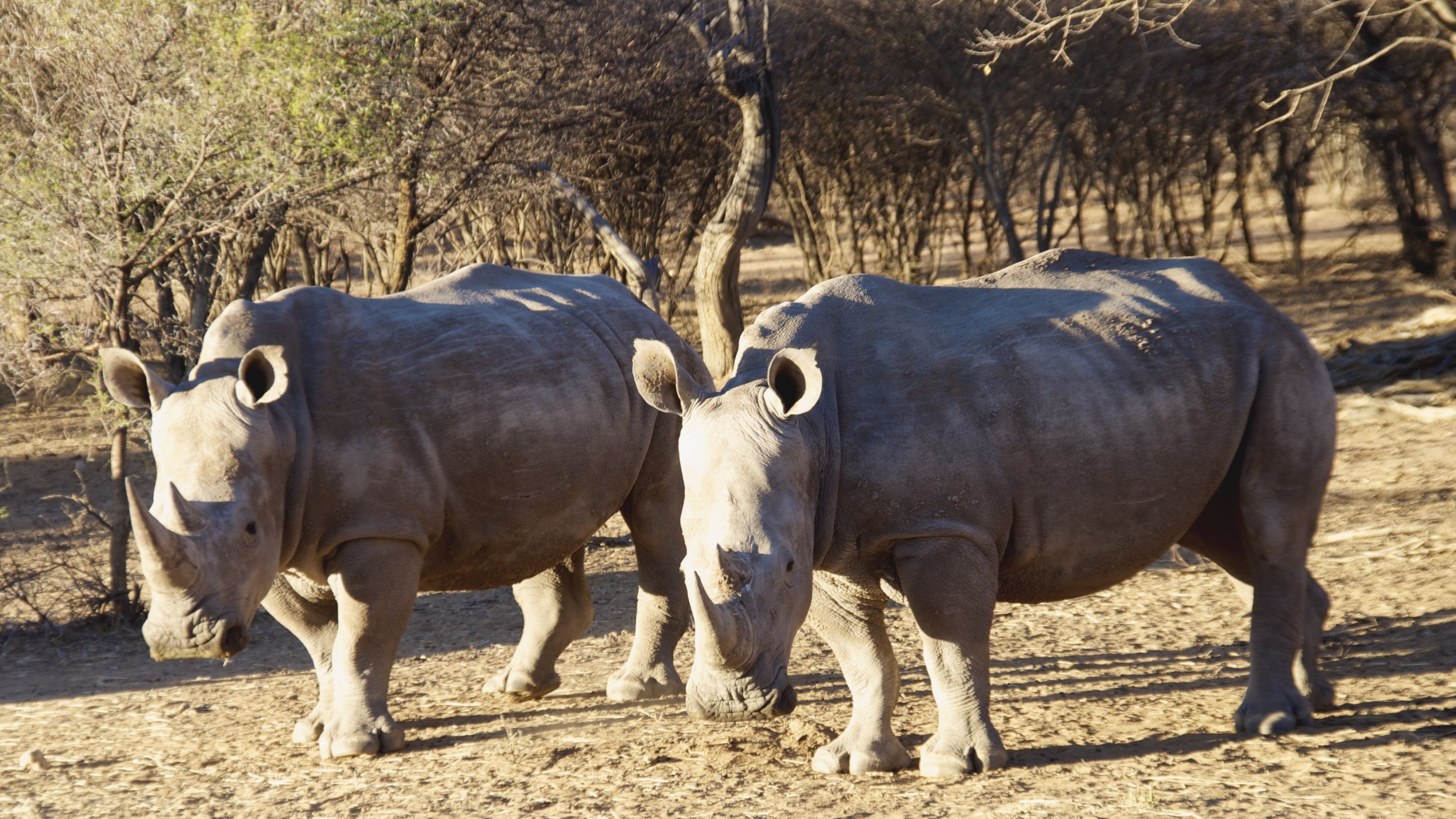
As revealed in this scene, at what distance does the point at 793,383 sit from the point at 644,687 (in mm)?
2387

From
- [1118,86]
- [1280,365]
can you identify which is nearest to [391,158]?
[1280,365]

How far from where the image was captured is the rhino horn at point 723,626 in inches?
151

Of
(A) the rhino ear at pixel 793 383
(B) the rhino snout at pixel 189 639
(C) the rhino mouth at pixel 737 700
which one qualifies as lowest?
(C) the rhino mouth at pixel 737 700

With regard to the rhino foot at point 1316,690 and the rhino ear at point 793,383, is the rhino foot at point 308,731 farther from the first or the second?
the rhino foot at point 1316,690

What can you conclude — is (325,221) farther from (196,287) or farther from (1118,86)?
(1118,86)

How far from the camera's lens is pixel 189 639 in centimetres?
473

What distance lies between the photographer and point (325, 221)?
46.5ft

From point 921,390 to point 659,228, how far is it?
14.0 metres

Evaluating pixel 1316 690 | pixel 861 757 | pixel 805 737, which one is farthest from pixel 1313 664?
pixel 805 737

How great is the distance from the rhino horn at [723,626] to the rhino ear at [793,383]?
680 mm

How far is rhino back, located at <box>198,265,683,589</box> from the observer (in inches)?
209

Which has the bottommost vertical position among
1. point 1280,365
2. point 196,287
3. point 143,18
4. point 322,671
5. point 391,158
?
point 322,671

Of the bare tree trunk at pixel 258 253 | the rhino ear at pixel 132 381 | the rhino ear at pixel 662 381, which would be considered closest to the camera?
the rhino ear at pixel 662 381

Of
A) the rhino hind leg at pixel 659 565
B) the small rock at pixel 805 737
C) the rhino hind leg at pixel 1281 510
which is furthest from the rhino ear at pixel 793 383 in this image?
the rhino hind leg at pixel 659 565
